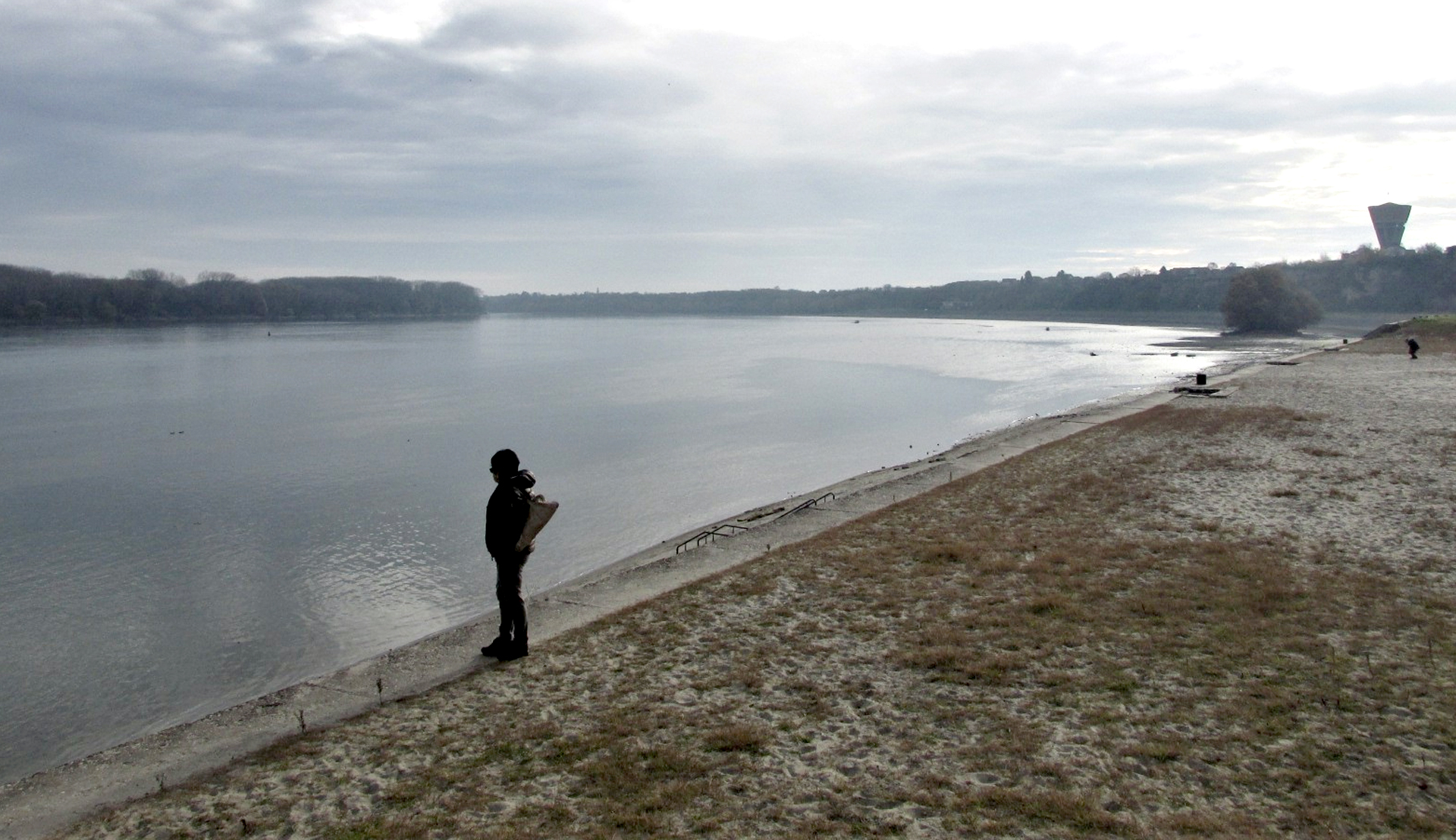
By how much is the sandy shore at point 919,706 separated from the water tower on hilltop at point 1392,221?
220m

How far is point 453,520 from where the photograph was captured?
17188 millimetres

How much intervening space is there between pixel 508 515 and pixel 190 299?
16027cm

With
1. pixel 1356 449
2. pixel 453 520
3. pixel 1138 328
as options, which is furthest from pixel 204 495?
pixel 1138 328

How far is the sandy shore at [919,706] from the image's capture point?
5074 mm

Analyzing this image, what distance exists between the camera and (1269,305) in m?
91.9

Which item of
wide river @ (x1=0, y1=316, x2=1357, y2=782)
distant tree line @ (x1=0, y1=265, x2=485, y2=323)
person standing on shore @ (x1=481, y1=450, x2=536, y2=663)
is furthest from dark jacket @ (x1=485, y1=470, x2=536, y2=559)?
distant tree line @ (x1=0, y1=265, x2=485, y2=323)

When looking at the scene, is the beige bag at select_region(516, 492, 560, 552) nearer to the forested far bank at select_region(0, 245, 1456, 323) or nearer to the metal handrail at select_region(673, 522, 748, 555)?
the metal handrail at select_region(673, 522, 748, 555)

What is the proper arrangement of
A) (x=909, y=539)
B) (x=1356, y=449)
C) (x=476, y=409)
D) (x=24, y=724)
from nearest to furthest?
(x=24, y=724) < (x=909, y=539) < (x=1356, y=449) < (x=476, y=409)

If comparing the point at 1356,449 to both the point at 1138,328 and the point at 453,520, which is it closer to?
the point at 453,520

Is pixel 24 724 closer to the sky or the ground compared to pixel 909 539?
closer to the ground

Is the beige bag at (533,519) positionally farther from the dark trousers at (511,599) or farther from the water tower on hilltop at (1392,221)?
the water tower on hilltop at (1392,221)

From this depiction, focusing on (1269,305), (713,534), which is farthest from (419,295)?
(713,534)

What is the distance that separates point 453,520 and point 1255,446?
1557cm

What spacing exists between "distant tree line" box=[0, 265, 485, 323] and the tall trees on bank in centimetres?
14054
